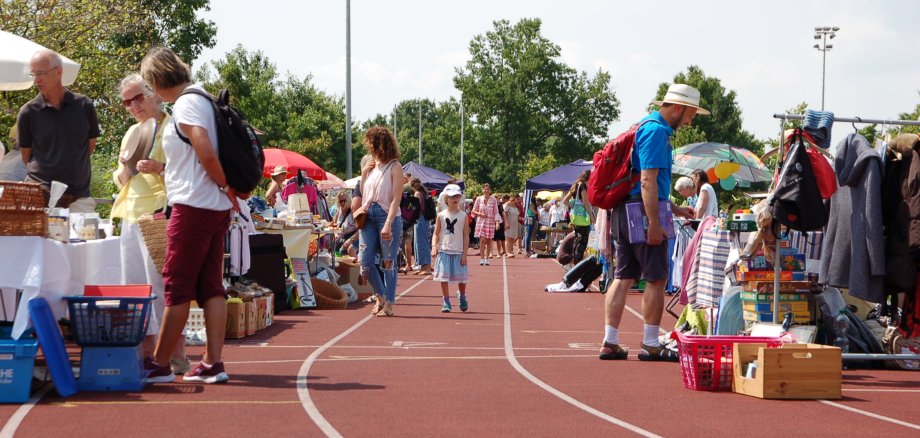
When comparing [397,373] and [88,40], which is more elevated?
[88,40]

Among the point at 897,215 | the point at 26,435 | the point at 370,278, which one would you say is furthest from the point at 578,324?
the point at 26,435

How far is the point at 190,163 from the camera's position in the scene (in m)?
7.40

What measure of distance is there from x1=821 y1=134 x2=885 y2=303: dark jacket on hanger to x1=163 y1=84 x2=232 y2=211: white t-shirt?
4.38 m

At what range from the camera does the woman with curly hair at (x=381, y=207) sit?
12914 mm

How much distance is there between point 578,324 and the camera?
13.2 metres

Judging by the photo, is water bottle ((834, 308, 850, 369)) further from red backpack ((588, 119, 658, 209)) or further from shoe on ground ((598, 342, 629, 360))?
red backpack ((588, 119, 658, 209))

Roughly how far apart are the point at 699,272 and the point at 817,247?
1.49m

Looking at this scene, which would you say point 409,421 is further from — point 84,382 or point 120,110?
point 120,110

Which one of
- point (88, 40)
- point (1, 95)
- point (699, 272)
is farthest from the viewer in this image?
point (88, 40)

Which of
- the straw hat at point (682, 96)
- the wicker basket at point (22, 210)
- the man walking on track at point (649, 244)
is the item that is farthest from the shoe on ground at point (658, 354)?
the wicker basket at point (22, 210)

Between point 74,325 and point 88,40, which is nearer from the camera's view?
point 74,325

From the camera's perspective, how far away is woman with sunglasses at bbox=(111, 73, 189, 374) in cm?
789

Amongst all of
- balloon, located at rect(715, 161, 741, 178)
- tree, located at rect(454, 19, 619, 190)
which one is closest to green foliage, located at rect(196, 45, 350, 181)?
tree, located at rect(454, 19, 619, 190)

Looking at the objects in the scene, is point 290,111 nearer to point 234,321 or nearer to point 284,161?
point 284,161
